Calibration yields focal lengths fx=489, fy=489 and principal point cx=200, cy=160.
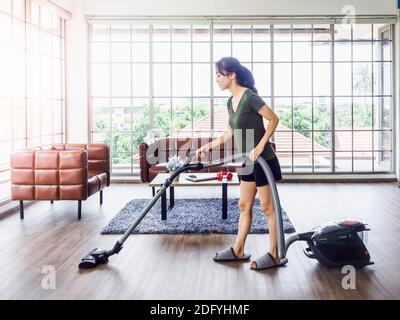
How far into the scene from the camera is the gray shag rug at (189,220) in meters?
4.45

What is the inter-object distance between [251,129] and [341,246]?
994 millimetres

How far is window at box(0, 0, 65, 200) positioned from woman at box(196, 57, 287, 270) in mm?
3166

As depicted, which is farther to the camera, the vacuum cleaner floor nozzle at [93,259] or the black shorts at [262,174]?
the vacuum cleaner floor nozzle at [93,259]

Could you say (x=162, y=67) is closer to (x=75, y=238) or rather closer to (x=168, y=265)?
(x=75, y=238)

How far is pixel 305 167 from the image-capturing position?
799cm

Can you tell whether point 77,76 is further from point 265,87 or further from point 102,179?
point 265,87

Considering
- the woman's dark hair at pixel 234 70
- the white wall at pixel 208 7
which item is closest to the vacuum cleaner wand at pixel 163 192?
the woman's dark hair at pixel 234 70

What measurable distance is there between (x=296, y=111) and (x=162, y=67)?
229 centimetres

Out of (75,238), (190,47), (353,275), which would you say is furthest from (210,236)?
(190,47)

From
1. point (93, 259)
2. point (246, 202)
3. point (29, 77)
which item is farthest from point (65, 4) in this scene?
point (246, 202)

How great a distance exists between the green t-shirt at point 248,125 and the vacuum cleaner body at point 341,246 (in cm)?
67

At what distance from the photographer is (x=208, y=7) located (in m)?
7.65

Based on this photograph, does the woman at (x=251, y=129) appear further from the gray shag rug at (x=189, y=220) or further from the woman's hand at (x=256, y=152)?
the gray shag rug at (x=189, y=220)

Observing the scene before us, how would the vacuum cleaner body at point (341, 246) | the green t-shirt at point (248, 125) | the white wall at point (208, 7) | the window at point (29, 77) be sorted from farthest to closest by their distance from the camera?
the white wall at point (208, 7), the window at point (29, 77), the vacuum cleaner body at point (341, 246), the green t-shirt at point (248, 125)
